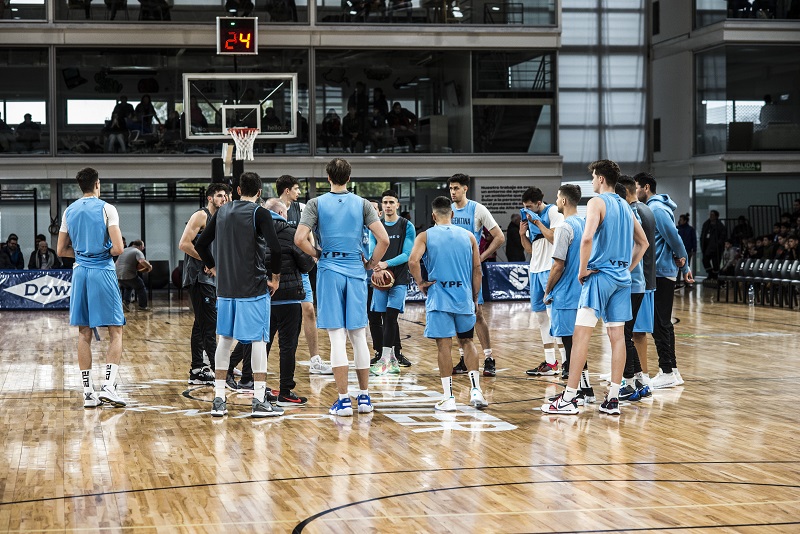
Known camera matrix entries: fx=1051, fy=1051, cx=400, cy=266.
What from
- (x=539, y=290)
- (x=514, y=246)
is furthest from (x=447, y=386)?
(x=514, y=246)

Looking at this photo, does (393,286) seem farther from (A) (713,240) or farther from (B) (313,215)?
(A) (713,240)

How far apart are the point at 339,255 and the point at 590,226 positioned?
1973 mm

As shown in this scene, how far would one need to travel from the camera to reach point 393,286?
1088 cm

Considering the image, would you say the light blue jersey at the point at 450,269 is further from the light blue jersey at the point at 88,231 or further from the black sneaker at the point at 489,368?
the light blue jersey at the point at 88,231

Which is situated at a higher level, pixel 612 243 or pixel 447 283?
pixel 612 243

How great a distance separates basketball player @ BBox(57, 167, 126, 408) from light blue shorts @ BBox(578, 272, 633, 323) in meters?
3.88

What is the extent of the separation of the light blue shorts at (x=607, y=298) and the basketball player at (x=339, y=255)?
1.65 m

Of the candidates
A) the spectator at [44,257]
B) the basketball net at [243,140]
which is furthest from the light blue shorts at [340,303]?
the spectator at [44,257]

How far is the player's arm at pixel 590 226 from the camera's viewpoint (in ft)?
26.5

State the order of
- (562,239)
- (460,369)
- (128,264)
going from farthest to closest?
(128,264)
(460,369)
(562,239)

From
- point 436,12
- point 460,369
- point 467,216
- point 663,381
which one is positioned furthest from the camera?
point 436,12

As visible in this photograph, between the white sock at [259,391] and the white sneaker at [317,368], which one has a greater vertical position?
the white sock at [259,391]

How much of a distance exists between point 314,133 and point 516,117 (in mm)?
5085

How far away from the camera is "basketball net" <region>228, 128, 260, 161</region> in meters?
17.9
